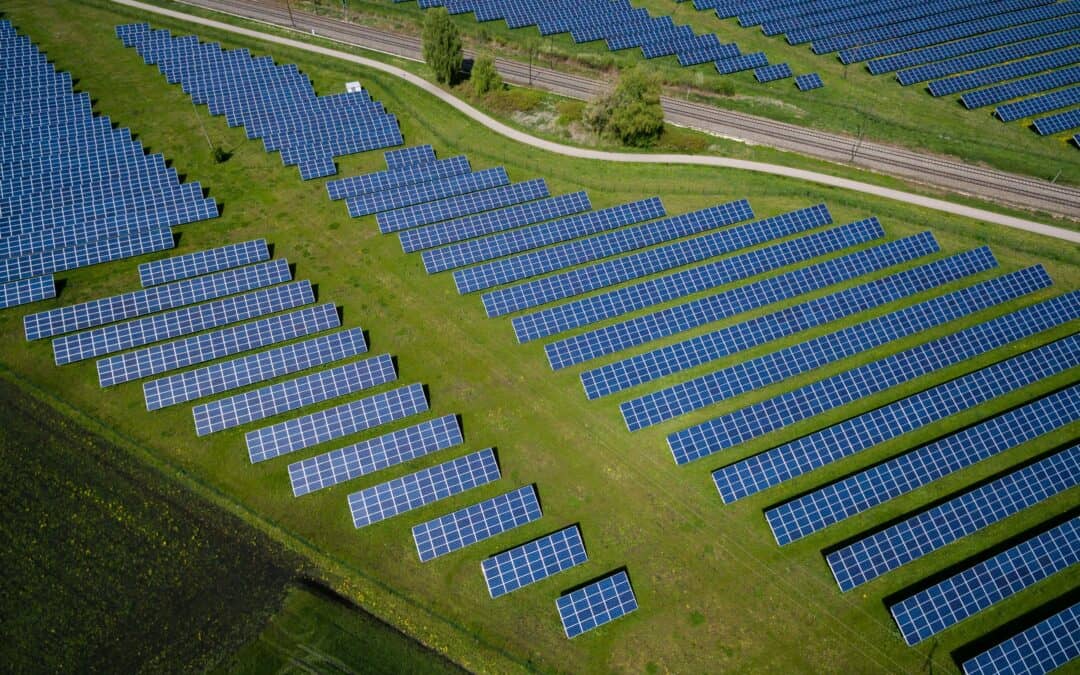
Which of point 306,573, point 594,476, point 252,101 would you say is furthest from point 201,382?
point 252,101

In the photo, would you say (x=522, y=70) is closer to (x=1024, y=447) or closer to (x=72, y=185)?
(x=72, y=185)

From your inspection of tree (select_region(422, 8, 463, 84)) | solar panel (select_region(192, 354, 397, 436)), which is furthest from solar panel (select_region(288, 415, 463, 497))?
tree (select_region(422, 8, 463, 84))

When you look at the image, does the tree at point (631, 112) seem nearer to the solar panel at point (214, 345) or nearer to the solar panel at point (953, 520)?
the solar panel at point (214, 345)

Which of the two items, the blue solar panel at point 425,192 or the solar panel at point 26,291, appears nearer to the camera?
the solar panel at point 26,291

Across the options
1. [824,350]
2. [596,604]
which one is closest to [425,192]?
[824,350]

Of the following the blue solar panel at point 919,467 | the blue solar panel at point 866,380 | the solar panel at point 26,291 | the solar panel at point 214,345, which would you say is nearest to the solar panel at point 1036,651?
the blue solar panel at point 919,467

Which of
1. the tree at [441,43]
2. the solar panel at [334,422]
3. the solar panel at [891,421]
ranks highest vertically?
the tree at [441,43]

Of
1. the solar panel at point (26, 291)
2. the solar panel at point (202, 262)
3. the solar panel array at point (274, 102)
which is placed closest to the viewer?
the solar panel at point (26, 291)

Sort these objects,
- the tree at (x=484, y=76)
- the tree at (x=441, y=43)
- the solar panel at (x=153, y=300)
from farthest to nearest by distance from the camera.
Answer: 1. the tree at (x=441, y=43)
2. the tree at (x=484, y=76)
3. the solar panel at (x=153, y=300)
